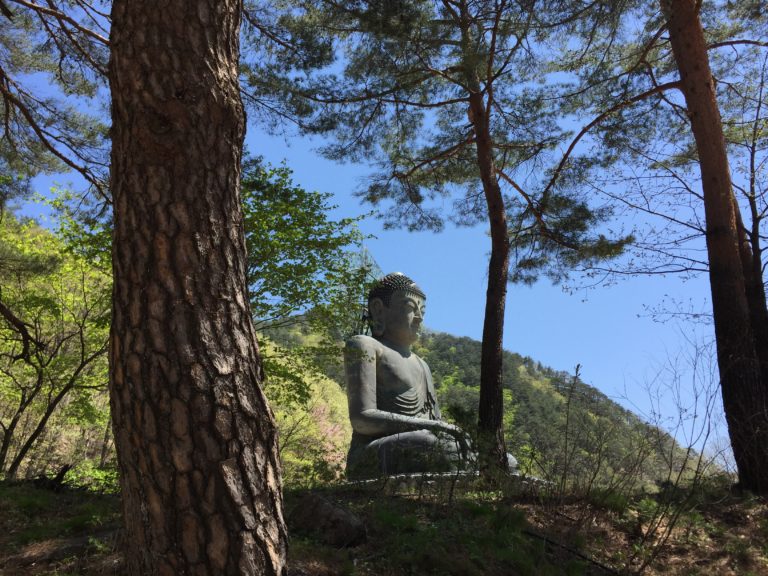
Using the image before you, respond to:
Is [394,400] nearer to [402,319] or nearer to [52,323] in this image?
[402,319]

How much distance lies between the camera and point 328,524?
3291mm

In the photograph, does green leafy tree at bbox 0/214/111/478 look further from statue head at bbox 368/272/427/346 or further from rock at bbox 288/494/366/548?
rock at bbox 288/494/366/548

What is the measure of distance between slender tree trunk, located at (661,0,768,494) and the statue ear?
145 inches

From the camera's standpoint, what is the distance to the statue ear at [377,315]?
716cm

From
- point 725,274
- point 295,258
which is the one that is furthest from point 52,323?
point 725,274

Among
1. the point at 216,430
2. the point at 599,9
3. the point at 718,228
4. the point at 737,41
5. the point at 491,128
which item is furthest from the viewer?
the point at 491,128

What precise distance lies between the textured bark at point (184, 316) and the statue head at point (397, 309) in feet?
16.9

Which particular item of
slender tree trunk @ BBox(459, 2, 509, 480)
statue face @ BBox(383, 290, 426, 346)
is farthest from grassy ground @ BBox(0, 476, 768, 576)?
statue face @ BBox(383, 290, 426, 346)

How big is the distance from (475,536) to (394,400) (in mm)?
3171

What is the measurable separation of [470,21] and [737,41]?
3.06 m

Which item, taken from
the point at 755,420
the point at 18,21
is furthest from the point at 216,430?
the point at 18,21

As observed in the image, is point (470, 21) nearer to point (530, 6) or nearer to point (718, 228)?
point (530, 6)

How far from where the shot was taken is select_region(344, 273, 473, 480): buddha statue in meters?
5.03

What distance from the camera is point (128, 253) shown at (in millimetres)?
1803
